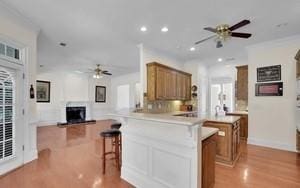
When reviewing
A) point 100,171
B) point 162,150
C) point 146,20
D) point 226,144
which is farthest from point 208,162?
point 146,20

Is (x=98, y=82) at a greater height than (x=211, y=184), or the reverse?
(x=98, y=82)

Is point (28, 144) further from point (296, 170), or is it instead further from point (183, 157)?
point (296, 170)

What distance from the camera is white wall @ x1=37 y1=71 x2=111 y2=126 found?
834 centimetres

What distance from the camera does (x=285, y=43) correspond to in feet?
14.6

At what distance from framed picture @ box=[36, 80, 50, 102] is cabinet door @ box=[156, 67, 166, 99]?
645 cm

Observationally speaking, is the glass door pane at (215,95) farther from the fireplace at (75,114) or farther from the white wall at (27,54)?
the fireplace at (75,114)

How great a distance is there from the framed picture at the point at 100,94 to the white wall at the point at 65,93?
0.74 ft

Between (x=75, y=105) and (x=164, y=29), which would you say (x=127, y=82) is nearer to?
(x=75, y=105)

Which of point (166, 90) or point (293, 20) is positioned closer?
point (293, 20)

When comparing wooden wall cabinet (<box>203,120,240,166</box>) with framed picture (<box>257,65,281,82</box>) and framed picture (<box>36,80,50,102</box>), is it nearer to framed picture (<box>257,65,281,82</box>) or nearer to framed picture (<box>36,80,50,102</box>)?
framed picture (<box>257,65,281,82</box>)

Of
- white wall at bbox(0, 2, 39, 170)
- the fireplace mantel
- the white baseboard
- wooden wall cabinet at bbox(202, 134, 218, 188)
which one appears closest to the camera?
wooden wall cabinet at bbox(202, 134, 218, 188)

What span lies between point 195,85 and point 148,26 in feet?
12.8

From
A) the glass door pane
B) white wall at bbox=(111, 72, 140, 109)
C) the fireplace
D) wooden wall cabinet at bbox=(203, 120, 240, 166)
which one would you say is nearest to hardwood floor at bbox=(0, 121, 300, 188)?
wooden wall cabinet at bbox=(203, 120, 240, 166)

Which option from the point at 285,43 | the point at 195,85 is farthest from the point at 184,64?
the point at 285,43
